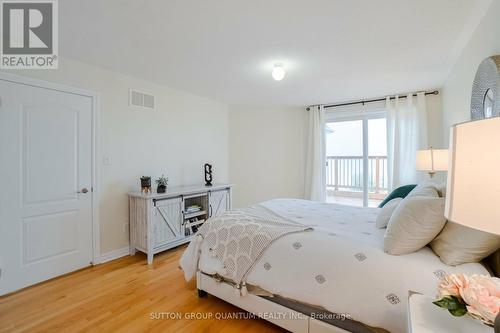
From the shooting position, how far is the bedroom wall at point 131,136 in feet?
9.29

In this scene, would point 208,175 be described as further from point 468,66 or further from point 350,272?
point 468,66

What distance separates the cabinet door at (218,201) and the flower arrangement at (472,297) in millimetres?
3015

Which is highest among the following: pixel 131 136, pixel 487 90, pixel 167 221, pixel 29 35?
pixel 29 35

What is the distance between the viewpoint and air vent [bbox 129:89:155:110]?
3.15 meters

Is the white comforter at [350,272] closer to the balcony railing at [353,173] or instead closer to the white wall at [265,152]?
the balcony railing at [353,173]

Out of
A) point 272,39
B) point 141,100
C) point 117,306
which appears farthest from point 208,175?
point 272,39

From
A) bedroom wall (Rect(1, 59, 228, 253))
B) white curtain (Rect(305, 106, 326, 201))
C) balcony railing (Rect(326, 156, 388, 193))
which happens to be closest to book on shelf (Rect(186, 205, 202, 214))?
bedroom wall (Rect(1, 59, 228, 253))

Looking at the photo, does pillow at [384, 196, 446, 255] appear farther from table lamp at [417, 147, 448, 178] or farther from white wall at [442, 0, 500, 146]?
table lamp at [417, 147, 448, 178]

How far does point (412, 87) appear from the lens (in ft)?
11.4

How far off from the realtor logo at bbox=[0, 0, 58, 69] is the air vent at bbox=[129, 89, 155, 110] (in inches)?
33.3

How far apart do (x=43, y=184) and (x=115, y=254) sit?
118 centimetres

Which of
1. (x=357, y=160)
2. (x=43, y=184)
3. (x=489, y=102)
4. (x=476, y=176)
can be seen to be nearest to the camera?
(x=476, y=176)

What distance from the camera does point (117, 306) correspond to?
6.52 feet

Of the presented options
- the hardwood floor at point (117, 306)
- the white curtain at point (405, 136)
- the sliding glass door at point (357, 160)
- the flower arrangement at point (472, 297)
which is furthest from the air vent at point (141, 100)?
the white curtain at point (405, 136)
